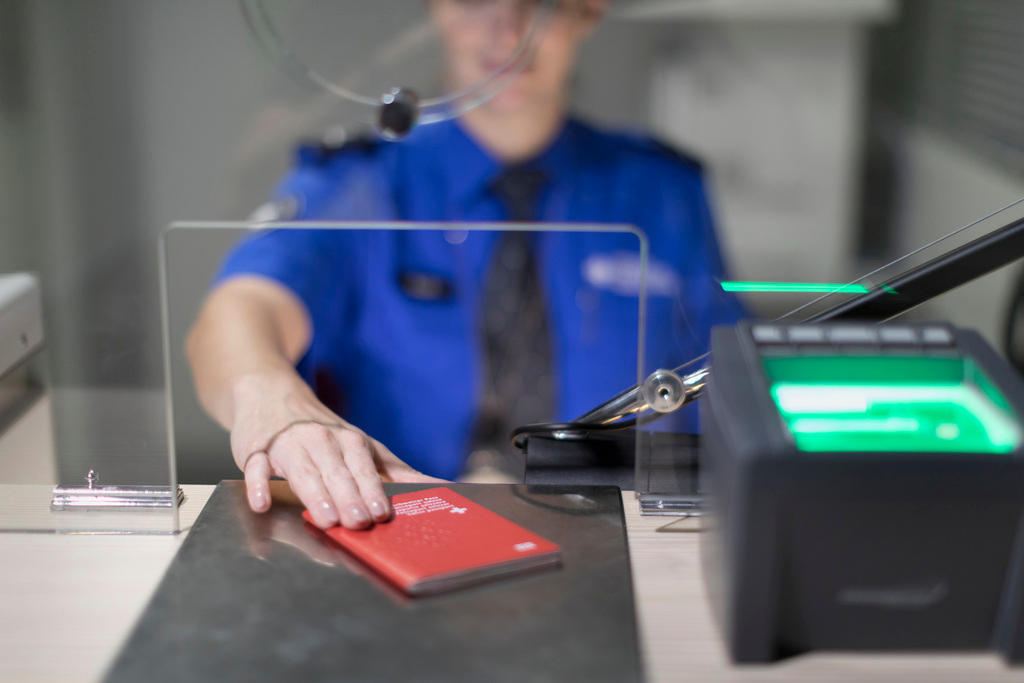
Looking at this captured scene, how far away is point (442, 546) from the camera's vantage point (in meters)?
0.72

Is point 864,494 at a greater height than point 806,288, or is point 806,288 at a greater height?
point 806,288

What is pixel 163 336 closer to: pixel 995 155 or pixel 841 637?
pixel 841 637

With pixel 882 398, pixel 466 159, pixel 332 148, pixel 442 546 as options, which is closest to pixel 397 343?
pixel 442 546

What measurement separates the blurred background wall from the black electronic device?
6.30ft

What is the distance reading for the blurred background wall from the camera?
2.49 metres

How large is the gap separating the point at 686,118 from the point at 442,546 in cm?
201

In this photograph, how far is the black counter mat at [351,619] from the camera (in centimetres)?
58

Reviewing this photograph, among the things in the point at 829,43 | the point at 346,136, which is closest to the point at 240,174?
the point at 346,136

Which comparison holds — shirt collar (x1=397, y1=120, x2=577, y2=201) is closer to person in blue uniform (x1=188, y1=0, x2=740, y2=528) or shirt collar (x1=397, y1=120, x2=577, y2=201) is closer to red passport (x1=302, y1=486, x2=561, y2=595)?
person in blue uniform (x1=188, y1=0, x2=740, y2=528)

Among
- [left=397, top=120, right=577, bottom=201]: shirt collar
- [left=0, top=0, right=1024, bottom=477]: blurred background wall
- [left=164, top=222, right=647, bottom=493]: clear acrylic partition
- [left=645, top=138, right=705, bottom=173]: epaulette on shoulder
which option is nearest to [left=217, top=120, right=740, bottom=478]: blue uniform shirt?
[left=164, top=222, right=647, bottom=493]: clear acrylic partition

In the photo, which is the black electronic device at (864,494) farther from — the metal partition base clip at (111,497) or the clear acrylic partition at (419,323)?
the metal partition base clip at (111,497)

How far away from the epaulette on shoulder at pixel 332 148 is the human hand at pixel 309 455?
1626mm

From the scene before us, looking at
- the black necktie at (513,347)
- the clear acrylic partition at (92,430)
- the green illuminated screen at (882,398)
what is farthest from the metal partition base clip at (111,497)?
the green illuminated screen at (882,398)

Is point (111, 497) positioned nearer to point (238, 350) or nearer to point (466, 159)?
point (238, 350)
